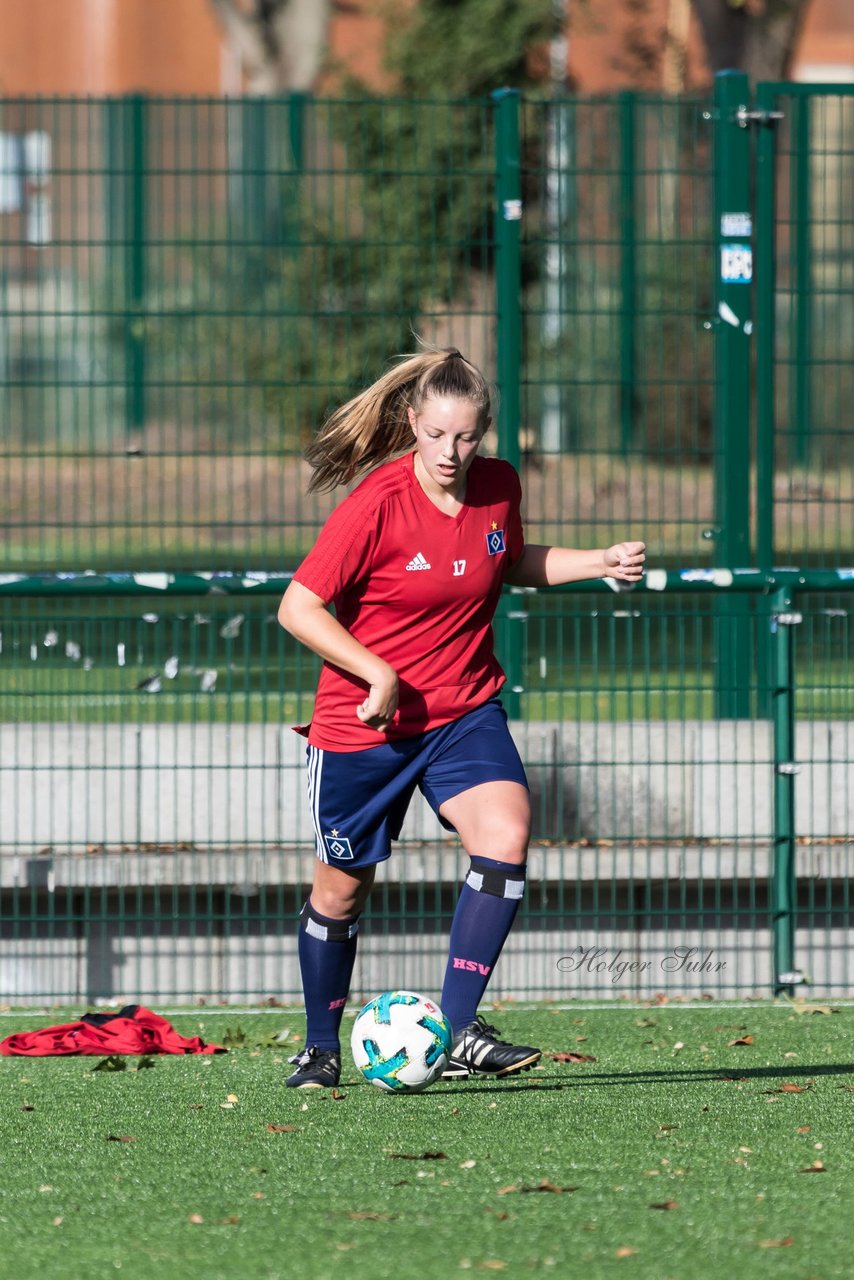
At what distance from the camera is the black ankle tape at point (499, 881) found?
213 inches

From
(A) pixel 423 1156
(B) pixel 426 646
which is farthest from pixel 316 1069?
(B) pixel 426 646

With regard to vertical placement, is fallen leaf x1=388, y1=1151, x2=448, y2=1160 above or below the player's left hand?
below

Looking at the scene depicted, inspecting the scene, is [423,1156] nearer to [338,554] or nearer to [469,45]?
[338,554]

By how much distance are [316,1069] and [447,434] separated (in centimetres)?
177

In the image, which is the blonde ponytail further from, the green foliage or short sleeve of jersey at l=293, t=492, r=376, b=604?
the green foliage

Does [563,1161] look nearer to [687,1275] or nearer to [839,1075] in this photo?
[687,1275]

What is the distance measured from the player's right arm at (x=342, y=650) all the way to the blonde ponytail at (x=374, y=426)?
38 cm

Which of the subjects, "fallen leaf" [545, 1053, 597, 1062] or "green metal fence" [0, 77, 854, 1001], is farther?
"green metal fence" [0, 77, 854, 1001]

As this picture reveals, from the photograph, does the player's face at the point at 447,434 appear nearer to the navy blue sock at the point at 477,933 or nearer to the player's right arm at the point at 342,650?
the player's right arm at the point at 342,650

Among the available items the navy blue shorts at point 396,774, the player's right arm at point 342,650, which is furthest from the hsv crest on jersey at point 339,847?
the player's right arm at point 342,650

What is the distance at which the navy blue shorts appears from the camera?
5402 millimetres

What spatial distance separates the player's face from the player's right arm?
43 cm

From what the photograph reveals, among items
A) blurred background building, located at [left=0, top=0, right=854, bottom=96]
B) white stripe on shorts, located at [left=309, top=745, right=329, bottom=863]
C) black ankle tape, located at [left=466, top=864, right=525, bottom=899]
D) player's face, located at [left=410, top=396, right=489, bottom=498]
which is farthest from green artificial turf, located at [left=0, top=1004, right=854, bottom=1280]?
blurred background building, located at [left=0, top=0, right=854, bottom=96]
